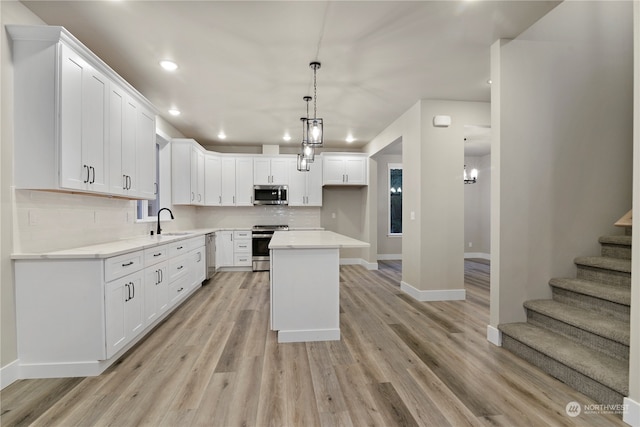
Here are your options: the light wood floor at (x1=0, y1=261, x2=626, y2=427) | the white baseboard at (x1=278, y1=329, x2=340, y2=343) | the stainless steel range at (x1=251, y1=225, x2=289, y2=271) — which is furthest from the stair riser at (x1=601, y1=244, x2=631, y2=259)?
the stainless steel range at (x1=251, y1=225, x2=289, y2=271)

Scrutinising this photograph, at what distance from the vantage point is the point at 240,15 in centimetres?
233

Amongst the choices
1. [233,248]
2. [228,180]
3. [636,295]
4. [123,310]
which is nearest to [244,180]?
[228,180]

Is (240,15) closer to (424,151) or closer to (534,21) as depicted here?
(534,21)

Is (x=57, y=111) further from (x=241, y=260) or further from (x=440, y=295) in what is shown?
(x=440, y=295)

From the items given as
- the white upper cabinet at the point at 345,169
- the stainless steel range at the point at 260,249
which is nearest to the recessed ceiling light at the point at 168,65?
the stainless steel range at the point at 260,249

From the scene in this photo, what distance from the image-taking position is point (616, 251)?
2.65 m

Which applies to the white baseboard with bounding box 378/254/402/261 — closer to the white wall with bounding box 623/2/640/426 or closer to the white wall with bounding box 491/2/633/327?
the white wall with bounding box 491/2/633/327

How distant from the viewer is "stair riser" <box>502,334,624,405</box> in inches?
70.2

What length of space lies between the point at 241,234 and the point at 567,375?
526cm

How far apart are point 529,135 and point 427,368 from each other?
226cm

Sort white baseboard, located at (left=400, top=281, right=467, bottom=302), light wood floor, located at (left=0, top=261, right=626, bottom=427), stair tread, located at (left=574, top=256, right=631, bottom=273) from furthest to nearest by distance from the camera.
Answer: white baseboard, located at (left=400, top=281, right=467, bottom=302) < stair tread, located at (left=574, top=256, right=631, bottom=273) < light wood floor, located at (left=0, top=261, right=626, bottom=427)

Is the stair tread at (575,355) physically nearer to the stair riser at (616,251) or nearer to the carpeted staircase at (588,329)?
the carpeted staircase at (588,329)

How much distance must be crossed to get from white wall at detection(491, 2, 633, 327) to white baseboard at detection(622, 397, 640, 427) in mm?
1016

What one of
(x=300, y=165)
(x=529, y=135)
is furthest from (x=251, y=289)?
(x=529, y=135)
